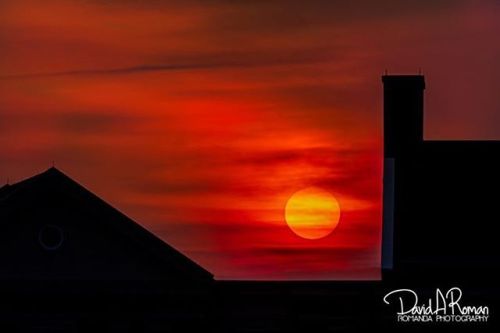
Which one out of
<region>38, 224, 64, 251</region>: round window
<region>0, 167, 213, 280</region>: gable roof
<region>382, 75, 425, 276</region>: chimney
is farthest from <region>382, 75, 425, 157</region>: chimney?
<region>38, 224, 64, 251</region>: round window

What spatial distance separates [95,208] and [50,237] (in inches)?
71.9

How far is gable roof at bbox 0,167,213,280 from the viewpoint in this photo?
5028cm

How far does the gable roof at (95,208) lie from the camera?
50281 mm

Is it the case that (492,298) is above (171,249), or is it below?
below

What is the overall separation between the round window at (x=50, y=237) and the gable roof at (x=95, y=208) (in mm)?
905

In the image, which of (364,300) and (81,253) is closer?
(364,300)

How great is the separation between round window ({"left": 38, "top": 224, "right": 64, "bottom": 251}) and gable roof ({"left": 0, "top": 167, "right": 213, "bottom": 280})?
2.97ft

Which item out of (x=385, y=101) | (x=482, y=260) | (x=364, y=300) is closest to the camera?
(x=364, y=300)

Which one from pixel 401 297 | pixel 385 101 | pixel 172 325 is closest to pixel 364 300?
pixel 401 297

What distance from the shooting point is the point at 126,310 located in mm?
38125

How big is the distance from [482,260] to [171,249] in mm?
11609

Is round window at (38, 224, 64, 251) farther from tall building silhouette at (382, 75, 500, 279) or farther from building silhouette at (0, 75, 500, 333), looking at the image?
tall building silhouette at (382, 75, 500, 279)

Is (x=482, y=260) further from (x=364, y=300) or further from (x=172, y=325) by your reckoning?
(x=172, y=325)

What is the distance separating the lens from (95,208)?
5053 centimetres
